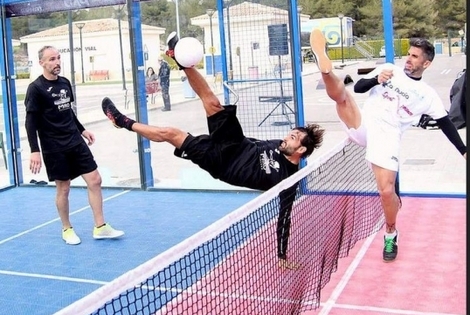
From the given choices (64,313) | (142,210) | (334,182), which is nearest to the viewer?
(64,313)

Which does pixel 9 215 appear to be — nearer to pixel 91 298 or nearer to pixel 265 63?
pixel 265 63

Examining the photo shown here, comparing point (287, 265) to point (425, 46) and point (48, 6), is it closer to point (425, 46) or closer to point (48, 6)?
point (425, 46)

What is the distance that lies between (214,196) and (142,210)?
1025 mm

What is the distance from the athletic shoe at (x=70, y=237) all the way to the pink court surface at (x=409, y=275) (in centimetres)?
263

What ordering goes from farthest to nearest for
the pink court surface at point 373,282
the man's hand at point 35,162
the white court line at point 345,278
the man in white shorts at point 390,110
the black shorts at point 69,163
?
the black shorts at point 69,163, the man's hand at point 35,162, the man in white shorts at point 390,110, the white court line at point 345,278, the pink court surface at point 373,282

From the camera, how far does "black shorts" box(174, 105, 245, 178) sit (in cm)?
507

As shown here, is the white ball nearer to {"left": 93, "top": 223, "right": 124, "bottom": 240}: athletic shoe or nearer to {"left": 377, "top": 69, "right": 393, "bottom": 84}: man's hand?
{"left": 377, "top": 69, "right": 393, "bottom": 84}: man's hand

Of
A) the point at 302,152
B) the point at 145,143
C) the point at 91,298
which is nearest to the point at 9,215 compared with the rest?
the point at 145,143

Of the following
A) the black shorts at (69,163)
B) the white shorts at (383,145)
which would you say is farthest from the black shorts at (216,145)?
the black shorts at (69,163)

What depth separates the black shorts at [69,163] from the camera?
21.1 ft

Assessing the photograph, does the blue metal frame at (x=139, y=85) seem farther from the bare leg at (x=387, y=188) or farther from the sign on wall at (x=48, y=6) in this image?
the bare leg at (x=387, y=188)

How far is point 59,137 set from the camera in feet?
21.1

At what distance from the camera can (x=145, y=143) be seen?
8789mm

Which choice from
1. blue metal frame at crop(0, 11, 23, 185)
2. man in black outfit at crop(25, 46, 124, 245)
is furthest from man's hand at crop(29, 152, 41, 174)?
blue metal frame at crop(0, 11, 23, 185)
